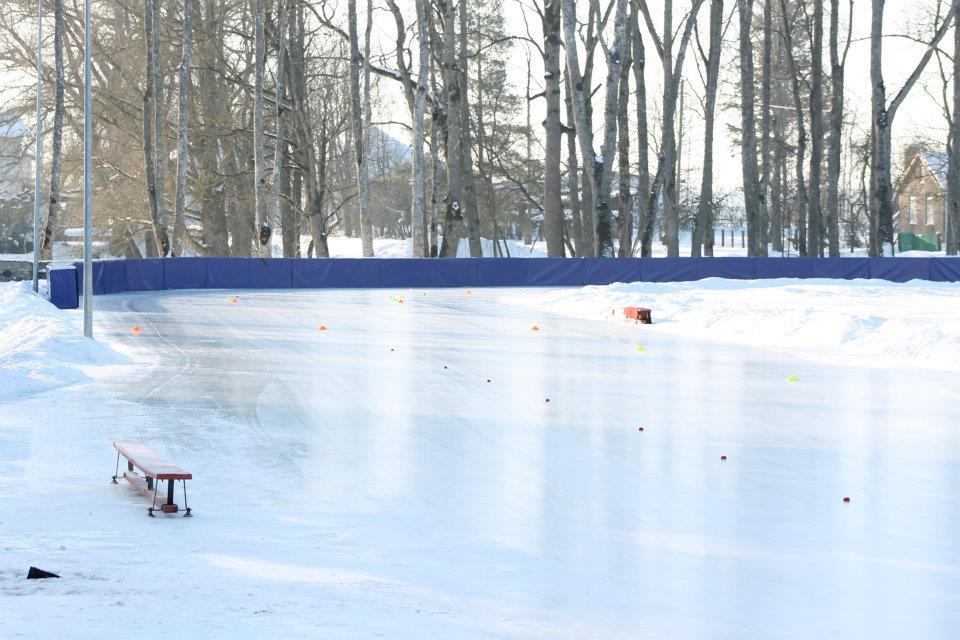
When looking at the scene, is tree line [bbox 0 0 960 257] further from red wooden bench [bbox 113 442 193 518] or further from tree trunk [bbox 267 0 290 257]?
red wooden bench [bbox 113 442 193 518]

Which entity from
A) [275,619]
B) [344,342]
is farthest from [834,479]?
[344,342]

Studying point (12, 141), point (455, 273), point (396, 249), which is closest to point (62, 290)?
point (455, 273)

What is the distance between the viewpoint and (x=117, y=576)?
6.95m

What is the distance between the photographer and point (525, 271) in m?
48.2

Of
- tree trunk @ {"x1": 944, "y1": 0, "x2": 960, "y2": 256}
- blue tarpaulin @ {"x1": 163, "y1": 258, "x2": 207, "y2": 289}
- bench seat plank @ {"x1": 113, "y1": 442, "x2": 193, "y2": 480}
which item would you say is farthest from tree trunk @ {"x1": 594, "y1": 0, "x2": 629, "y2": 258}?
bench seat plank @ {"x1": 113, "y1": 442, "x2": 193, "y2": 480}

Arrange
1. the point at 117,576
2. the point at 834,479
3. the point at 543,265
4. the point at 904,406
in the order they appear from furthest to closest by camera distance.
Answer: the point at 543,265 < the point at 904,406 < the point at 834,479 < the point at 117,576

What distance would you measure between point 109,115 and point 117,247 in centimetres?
610

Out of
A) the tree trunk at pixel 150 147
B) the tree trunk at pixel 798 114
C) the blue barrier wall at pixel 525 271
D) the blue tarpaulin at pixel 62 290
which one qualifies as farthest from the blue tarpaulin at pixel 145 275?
the tree trunk at pixel 798 114

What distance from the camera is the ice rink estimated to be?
20.9ft

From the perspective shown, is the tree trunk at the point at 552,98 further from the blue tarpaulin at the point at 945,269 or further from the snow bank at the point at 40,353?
the snow bank at the point at 40,353

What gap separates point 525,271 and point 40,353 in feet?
105

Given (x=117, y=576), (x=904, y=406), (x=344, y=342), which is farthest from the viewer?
(x=344, y=342)

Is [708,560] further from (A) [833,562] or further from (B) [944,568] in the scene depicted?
(B) [944,568]

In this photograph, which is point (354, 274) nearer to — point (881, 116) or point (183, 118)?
point (183, 118)
